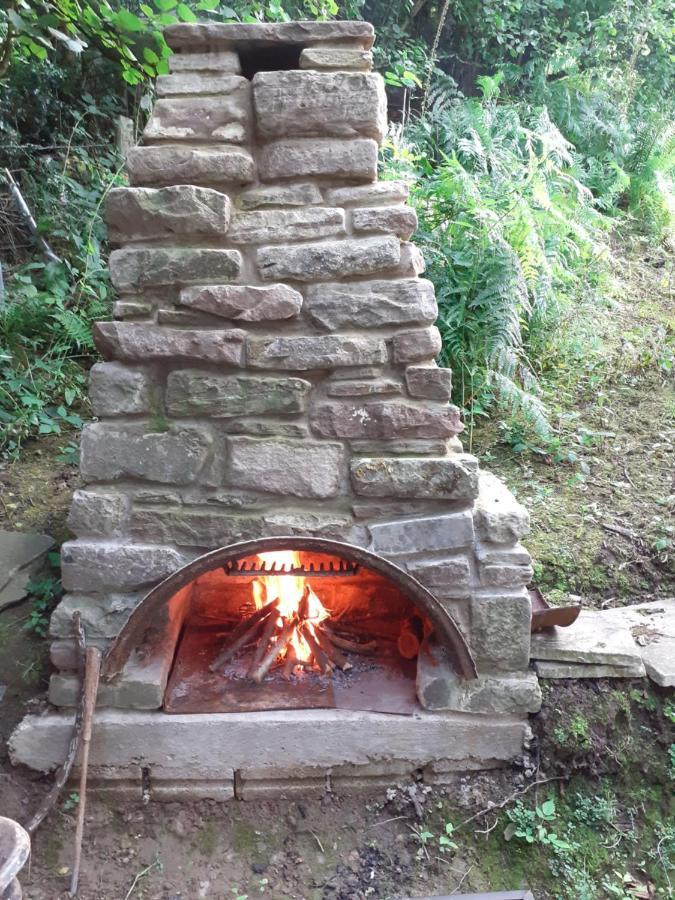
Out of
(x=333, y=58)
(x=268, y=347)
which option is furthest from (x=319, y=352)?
(x=333, y=58)

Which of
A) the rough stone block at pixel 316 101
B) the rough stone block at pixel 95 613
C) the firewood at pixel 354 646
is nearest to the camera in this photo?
the rough stone block at pixel 316 101

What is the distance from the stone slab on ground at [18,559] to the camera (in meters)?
2.81

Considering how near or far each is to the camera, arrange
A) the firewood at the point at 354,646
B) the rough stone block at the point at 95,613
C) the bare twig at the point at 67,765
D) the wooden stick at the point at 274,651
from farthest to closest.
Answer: the firewood at the point at 354,646 < the wooden stick at the point at 274,651 < the rough stone block at the point at 95,613 < the bare twig at the point at 67,765

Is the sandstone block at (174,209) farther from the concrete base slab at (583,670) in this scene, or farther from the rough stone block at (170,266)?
the concrete base slab at (583,670)

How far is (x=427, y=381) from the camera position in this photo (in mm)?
2172

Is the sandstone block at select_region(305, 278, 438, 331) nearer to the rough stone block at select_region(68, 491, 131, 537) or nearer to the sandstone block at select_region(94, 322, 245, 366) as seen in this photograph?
the sandstone block at select_region(94, 322, 245, 366)

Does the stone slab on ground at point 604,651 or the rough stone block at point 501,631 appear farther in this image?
the stone slab on ground at point 604,651

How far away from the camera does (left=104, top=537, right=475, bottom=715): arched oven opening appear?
2.23 metres

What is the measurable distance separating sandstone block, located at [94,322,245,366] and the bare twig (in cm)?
96

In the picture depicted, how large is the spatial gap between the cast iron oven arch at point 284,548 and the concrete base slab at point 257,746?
0.25 meters

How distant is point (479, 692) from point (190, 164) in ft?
6.80

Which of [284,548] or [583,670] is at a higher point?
[284,548]

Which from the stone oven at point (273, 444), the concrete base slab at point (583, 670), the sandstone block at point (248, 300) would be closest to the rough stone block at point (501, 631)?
the stone oven at point (273, 444)

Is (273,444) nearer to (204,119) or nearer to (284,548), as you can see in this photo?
(284,548)
